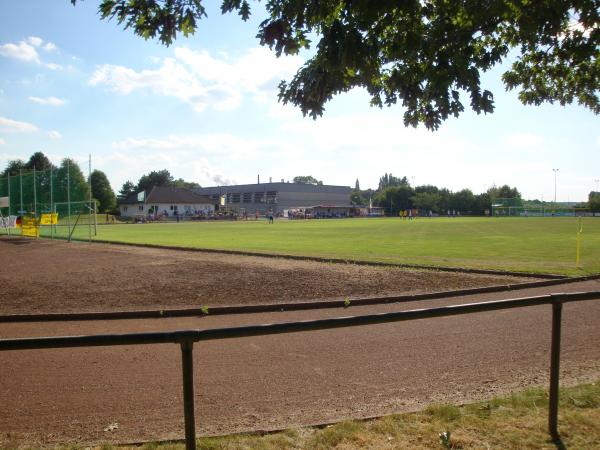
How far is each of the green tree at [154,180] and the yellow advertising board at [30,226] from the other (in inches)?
4257

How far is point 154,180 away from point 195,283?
450ft

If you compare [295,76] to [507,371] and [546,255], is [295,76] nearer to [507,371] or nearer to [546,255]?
[507,371]

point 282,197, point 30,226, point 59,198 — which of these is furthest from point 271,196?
point 59,198

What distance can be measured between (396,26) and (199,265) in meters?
11.7

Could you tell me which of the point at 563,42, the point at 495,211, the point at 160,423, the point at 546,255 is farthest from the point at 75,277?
the point at 495,211

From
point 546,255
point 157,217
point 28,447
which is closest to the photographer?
point 28,447

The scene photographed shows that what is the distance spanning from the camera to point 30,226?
32.7m

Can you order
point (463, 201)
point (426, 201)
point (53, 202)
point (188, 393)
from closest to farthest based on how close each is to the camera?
point (188, 393) < point (53, 202) < point (463, 201) < point (426, 201)

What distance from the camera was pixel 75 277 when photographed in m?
13.5

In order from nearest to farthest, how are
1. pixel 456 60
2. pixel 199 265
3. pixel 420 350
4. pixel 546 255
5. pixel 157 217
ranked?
1. pixel 456 60
2. pixel 420 350
3. pixel 199 265
4. pixel 546 255
5. pixel 157 217

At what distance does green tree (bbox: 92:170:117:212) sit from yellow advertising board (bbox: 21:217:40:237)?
79.2 m

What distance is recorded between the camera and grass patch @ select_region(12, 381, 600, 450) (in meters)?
3.75

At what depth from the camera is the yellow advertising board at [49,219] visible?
3002 cm

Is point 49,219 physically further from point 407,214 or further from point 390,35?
point 407,214
